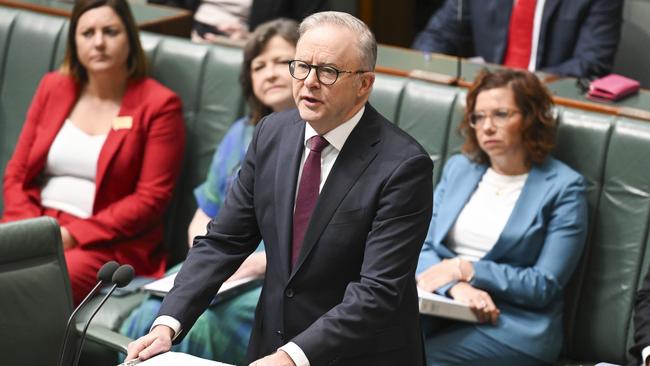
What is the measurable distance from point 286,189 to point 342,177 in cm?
12

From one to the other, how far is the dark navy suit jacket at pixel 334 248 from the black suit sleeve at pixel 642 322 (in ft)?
2.17

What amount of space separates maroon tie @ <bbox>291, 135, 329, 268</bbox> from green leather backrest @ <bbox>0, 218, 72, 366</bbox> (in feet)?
2.55

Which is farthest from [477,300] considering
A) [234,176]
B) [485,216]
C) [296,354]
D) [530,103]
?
[296,354]

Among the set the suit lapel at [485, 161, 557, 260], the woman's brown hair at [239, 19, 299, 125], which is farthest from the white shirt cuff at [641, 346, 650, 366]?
the woman's brown hair at [239, 19, 299, 125]

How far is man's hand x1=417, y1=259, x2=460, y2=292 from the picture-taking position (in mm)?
3240

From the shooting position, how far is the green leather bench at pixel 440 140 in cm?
332

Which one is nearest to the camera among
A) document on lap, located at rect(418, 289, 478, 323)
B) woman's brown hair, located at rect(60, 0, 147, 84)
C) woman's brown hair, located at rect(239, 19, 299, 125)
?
document on lap, located at rect(418, 289, 478, 323)

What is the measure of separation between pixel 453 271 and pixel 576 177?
44cm

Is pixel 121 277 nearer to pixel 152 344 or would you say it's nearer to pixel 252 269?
pixel 152 344

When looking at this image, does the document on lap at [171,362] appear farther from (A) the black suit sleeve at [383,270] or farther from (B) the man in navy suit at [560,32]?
(B) the man in navy suit at [560,32]

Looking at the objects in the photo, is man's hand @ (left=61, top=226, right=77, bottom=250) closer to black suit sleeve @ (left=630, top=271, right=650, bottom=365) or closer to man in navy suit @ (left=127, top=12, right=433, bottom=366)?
man in navy suit @ (left=127, top=12, right=433, bottom=366)

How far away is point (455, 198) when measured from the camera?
134 inches

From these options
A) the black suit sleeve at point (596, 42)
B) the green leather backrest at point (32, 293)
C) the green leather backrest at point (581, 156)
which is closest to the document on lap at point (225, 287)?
the green leather backrest at point (32, 293)

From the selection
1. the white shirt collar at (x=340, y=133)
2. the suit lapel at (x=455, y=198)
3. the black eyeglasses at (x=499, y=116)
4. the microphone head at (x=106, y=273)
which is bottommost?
the suit lapel at (x=455, y=198)
